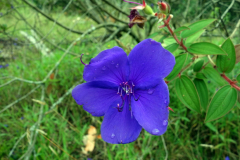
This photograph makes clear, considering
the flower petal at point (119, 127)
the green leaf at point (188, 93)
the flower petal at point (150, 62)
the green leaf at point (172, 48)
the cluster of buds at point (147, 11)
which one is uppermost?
the cluster of buds at point (147, 11)

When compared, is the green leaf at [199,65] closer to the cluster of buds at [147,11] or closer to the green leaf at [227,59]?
the green leaf at [227,59]

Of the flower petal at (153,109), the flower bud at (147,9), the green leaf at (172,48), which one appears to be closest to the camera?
the flower petal at (153,109)

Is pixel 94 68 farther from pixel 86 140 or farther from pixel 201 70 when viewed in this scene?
pixel 86 140

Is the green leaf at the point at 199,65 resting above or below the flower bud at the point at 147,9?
below

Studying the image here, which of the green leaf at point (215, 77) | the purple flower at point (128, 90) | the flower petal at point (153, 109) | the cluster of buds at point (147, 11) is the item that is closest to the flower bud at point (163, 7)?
the cluster of buds at point (147, 11)

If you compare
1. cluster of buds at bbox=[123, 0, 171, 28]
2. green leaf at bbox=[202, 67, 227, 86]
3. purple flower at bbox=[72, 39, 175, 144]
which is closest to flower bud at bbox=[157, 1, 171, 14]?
cluster of buds at bbox=[123, 0, 171, 28]

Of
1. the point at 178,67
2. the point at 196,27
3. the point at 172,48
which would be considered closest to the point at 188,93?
the point at 178,67
